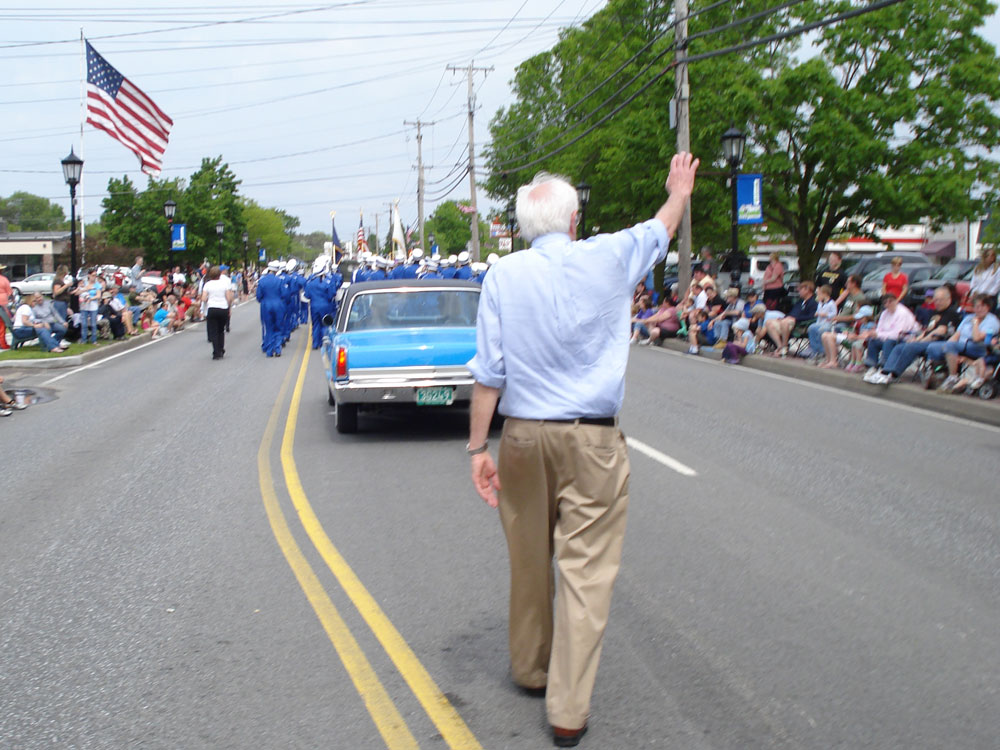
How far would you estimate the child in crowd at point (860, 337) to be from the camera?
→ 52.0 feet

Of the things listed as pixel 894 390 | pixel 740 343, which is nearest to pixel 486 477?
pixel 894 390

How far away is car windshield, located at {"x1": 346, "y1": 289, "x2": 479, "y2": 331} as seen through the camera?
39.6 feet

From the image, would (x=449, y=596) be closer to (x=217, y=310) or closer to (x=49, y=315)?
(x=217, y=310)

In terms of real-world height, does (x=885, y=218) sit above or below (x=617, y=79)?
below

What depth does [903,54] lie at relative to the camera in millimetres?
31859

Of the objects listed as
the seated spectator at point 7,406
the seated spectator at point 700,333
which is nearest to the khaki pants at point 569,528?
the seated spectator at point 7,406

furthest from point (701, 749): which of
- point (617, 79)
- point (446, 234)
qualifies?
point (446, 234)

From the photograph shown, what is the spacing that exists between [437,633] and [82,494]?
4.61 metres

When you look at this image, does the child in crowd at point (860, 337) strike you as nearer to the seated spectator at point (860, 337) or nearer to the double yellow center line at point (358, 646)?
the seated spectator at point (860, 337)

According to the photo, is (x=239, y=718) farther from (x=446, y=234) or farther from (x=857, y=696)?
(x=446, y=234)

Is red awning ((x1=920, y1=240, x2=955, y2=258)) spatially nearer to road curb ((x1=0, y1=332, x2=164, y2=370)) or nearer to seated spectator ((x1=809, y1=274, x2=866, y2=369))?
seated spectator ((x1=809, y1=274, x2=866, y2=369))

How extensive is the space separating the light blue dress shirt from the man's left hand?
11.2 inches

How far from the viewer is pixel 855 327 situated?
55.5 ft

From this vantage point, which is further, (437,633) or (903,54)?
(903,54)
